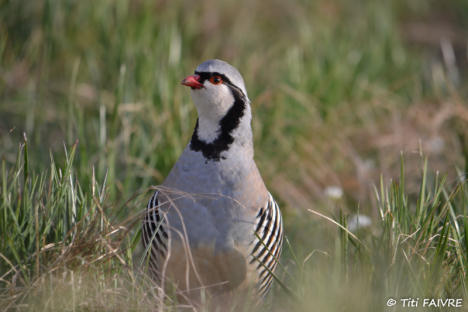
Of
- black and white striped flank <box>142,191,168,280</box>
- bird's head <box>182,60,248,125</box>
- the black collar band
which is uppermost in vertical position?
bird's head <box>182,60,248,125</box>

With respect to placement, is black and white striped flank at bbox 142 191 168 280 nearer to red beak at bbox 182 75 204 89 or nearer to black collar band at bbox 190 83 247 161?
black collar band at bbox 190 83 247 161

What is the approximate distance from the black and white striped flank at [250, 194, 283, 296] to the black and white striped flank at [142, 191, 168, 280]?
39 cm

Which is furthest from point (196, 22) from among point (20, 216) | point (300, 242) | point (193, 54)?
point (20, 216)

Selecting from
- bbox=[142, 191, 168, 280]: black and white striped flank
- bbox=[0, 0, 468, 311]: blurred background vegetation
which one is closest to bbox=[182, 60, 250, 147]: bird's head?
bbox=[142, 191, 168, 280]: black and white striped flank

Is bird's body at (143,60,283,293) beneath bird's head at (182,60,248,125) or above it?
beneath

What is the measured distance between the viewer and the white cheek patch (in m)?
2.73

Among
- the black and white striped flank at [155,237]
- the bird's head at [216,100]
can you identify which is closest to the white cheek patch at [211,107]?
the bird's head at [216,100]

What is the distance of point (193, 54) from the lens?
6.17m

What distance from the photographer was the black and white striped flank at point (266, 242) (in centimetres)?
274

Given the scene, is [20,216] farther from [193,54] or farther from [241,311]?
[193,54]

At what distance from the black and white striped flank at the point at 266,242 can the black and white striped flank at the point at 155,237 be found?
39 centimetres

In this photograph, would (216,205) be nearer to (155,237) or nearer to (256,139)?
(155,237)

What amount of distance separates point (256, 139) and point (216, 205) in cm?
215

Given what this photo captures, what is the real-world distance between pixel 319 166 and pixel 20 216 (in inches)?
111
